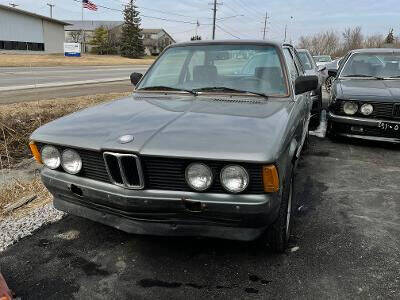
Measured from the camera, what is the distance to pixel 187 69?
4254 millimetres

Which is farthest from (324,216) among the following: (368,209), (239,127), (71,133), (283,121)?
(71,133)

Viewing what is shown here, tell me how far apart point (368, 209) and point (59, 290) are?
3073 millimetres

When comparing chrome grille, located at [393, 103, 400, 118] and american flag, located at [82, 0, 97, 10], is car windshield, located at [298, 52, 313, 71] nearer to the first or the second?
chrome grille, located at [393, 103, 400, 118]

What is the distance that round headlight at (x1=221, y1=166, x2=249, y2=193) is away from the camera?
255 centimetres

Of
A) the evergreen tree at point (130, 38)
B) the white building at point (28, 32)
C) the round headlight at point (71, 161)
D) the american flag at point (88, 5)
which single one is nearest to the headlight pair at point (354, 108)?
the round headlight at point (71, 161)

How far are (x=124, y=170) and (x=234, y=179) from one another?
727 millimetres

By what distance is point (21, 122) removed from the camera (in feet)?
26.3

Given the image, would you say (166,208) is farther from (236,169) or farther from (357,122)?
(357,122)

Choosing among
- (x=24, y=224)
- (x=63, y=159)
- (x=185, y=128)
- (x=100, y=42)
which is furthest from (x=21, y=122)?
(x=100, y=42)

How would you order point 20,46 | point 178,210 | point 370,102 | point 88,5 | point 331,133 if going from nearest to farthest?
point 178,210, point 370,102, point 331,133, point 88,5, point 20,46

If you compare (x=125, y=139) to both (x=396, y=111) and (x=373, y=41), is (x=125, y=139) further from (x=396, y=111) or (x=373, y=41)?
(x=373, y=41)

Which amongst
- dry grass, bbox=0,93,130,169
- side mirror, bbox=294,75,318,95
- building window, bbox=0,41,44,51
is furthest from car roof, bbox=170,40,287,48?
building window, bbox=0,41,44,51

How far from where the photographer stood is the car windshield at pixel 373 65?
24.3 feet

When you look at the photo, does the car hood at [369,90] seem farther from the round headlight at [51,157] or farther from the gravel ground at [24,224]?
the round headlight at [51,157]
